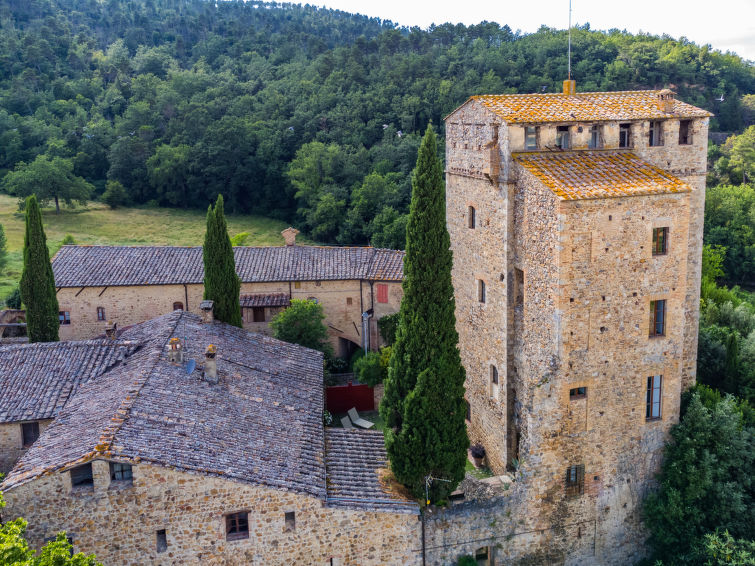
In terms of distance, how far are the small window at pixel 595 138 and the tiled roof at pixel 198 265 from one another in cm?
1421

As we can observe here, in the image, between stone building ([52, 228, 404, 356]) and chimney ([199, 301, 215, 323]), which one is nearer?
chimney ([199, 301, 215, 323])

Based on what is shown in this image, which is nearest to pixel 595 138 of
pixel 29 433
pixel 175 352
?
pixel 175 352

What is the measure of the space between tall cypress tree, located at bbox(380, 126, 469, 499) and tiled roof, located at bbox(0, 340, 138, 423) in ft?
33.8

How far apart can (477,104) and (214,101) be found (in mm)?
61869

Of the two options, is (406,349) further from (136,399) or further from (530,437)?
(136,399)

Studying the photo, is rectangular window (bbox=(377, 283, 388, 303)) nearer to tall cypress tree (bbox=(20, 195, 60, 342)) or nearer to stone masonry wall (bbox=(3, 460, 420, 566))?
tall cypress tree (bbox=(20, 195, 60, 342))

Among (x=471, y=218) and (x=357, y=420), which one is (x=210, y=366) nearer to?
(x=357, y=420)

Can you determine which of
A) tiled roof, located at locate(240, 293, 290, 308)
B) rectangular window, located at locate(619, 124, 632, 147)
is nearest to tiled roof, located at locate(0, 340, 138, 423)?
tiled roof, located at locate(240, 293, 290, 308)

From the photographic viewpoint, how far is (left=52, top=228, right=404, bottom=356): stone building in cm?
3409

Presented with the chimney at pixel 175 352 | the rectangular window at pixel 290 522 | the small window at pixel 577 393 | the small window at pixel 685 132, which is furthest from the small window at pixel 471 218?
the rectangular window at pixel 290 522

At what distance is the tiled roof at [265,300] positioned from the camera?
3418cm

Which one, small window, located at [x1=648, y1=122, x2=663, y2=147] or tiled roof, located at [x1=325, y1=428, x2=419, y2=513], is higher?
small window, located at [x1=648, y1=122, x2=663, y2=147]

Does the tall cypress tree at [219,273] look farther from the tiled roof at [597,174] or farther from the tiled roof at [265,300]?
the tiled roof at [597,174]

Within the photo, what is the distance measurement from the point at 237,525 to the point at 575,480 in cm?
964
